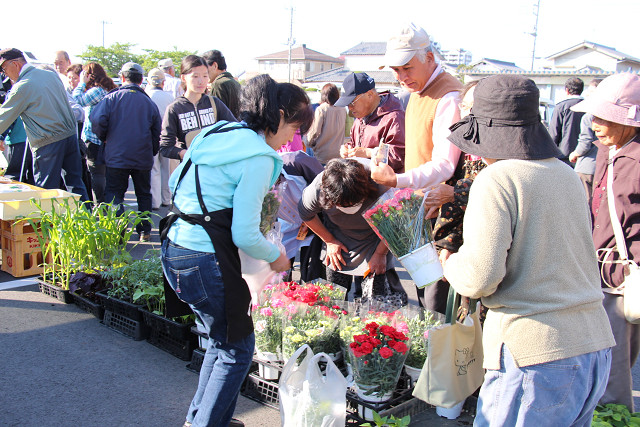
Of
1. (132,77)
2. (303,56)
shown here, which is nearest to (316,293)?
(132,77)

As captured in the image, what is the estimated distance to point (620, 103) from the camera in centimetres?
256

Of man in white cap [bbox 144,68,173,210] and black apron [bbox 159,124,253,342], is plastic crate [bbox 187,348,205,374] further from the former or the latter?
man in white cap [bbox 144,68,173,210]

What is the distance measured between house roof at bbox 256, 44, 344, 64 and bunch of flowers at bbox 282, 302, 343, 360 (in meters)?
80.5

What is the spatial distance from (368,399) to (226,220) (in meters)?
1.24

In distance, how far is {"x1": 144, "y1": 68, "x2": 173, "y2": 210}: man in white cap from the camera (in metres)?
7.16

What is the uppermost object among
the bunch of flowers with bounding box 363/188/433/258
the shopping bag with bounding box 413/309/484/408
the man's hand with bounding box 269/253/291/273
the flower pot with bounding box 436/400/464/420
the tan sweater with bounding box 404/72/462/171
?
the tan sweater with bounding box 404/72/462/171

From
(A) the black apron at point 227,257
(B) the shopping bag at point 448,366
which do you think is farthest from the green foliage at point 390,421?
(A) the black apron at point 227,257

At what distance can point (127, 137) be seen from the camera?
5668 millimetres

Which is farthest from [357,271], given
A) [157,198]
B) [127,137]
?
[157,198]

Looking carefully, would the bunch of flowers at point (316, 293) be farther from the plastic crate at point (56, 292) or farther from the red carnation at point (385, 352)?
the plastic crate at point (56, 292)

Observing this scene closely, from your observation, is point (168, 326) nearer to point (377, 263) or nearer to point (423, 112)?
point (377, 263)

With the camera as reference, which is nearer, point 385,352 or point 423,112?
Result: point 385,352

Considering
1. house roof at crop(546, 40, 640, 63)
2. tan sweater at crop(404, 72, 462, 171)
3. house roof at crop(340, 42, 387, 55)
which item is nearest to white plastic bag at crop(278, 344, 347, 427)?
tan sweater at crop(404, 72, 462, 171)

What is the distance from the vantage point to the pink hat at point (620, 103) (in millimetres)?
2539
